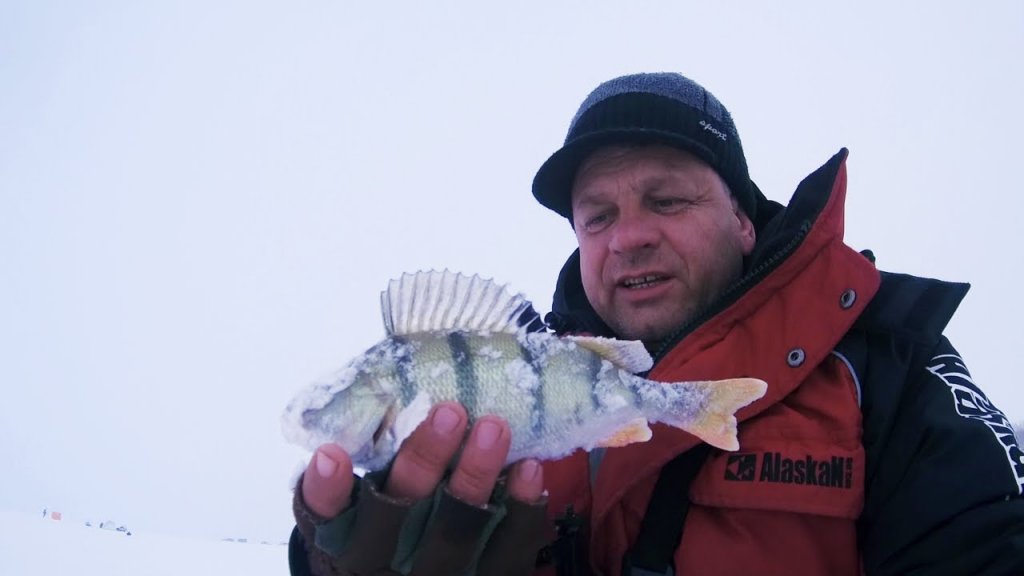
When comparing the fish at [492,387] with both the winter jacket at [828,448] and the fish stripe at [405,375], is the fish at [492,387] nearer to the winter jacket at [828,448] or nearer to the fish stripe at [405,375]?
the fish stripe at [405,375]

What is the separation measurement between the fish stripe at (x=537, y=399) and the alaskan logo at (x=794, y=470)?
29.0 inches

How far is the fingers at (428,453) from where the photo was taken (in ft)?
5.07

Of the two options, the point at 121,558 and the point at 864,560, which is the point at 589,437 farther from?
the point at 121,558

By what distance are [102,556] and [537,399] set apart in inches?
407

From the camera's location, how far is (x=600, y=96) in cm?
295

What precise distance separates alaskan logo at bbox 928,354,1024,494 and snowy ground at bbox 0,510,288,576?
6038 millimetres

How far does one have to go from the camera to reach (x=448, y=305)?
188cm

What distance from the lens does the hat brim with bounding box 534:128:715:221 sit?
2656 millimetres

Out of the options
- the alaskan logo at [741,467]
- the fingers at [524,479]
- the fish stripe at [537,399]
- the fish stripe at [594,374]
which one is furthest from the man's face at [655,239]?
the fingers at [524,479]

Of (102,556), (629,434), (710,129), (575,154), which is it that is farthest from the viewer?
(102,556)

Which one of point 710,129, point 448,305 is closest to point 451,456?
point 448,305

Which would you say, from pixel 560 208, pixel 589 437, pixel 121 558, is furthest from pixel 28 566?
pixel 589 437

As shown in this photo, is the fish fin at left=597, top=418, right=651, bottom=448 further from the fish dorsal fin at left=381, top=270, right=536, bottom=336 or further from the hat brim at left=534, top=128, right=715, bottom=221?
the hat brim at left=534, top=128, right=715, bottom=221

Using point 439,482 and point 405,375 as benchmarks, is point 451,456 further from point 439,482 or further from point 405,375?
point 405,375
